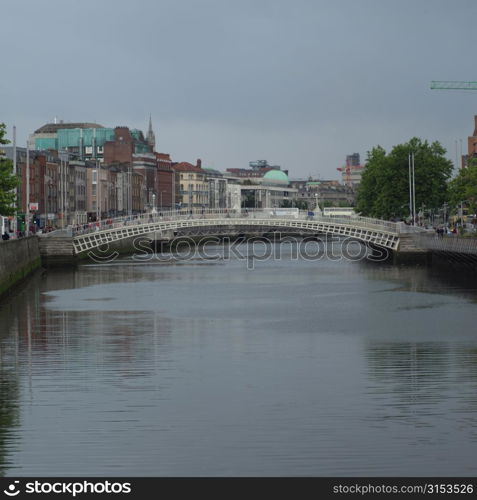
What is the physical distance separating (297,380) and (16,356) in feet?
22.8

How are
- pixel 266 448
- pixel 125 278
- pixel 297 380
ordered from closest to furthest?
pixel 266 448 → pixel 297 380 → pixel 125 278

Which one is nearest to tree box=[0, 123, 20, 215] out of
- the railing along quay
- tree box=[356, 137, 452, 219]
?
the railing along quay

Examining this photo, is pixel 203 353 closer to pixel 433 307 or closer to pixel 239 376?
pixel 239 376

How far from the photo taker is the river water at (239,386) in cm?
1612

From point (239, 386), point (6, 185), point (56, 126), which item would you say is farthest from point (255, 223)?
point (56, 126)

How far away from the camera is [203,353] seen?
2742cm

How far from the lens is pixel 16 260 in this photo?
165 ft

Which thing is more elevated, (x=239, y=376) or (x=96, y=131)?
(x=96, y=131)
